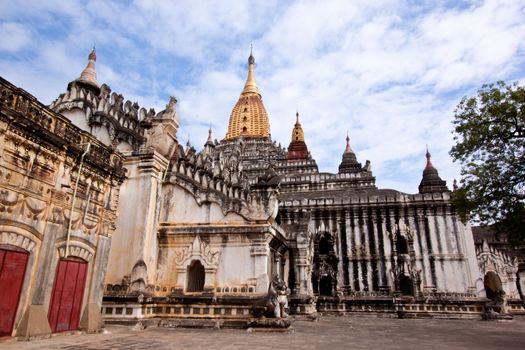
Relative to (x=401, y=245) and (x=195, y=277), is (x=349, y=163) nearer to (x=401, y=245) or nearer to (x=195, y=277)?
(x=401, y=245)

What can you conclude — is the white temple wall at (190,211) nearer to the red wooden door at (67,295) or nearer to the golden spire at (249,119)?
the red wooden door at (67,295)

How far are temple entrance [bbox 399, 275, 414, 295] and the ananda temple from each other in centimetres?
10

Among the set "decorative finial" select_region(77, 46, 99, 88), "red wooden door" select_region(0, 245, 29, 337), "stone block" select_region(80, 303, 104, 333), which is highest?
"decorative finial" select_region(77, 46, 99, 88)

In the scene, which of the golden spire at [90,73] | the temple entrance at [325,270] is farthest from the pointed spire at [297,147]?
the golden spire at [90,73]

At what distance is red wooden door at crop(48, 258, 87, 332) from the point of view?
9.70 m

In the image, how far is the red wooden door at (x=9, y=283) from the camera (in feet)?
27.4

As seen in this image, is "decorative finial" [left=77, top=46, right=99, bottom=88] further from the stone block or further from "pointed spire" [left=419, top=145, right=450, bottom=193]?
"pointed spire" [left=419, top=145, right=450, bottom=193]

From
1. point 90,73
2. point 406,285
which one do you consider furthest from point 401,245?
point 90,73

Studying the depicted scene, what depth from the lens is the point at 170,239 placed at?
627 inches

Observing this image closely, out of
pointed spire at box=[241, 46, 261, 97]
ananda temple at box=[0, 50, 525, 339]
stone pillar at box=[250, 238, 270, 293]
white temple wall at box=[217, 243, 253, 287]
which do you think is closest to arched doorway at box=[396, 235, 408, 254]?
ananda temple at box=[0, 50, 525, 339]

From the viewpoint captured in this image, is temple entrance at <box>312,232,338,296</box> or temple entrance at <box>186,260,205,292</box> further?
temple entrance at <box>312,232,338,296</box>

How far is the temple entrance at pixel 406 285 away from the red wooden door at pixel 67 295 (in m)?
23.4

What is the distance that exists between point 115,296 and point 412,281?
21.6 meters

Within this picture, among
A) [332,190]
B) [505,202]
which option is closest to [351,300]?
[332,190]
